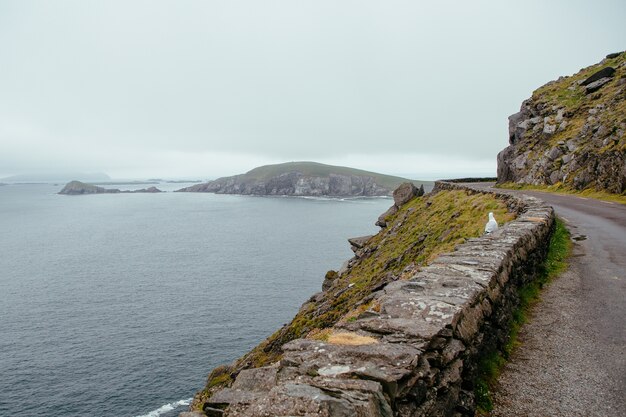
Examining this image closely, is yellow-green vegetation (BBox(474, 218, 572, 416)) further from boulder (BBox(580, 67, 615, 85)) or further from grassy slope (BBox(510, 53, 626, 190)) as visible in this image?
boulder (BBox(580, 67, 615, 85))

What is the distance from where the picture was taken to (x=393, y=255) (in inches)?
1548

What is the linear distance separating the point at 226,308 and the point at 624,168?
59.7 m

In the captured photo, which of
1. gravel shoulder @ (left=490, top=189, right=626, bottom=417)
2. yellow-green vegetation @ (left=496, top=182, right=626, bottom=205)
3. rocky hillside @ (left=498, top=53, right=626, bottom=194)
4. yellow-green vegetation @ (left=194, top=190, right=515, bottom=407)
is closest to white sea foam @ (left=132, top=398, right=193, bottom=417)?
yellow-green vegetation @ (left=194, top=190, right=515, bottom=407)

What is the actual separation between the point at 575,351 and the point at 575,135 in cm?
5551

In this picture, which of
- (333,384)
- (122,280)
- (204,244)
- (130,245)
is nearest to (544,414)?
(333,384)

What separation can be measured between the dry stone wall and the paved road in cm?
82

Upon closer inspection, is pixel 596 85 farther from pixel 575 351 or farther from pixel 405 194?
pixel 575 351

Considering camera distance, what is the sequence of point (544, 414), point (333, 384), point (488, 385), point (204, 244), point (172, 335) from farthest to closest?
point (204, 244) < point (172, 335) < point (488, 385) < point (544, 414) < point (333, 384)

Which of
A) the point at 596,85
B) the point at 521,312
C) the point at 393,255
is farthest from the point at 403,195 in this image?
the point at 521,312

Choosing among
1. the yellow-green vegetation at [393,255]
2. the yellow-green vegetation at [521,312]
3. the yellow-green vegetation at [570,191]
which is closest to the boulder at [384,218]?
the yellow-green vegetation at [393,255]

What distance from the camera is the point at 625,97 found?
178ft

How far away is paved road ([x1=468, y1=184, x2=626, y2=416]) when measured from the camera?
7.96 metres

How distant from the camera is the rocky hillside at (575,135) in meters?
43.7

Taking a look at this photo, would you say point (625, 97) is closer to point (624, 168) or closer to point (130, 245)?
point (624, 168)
